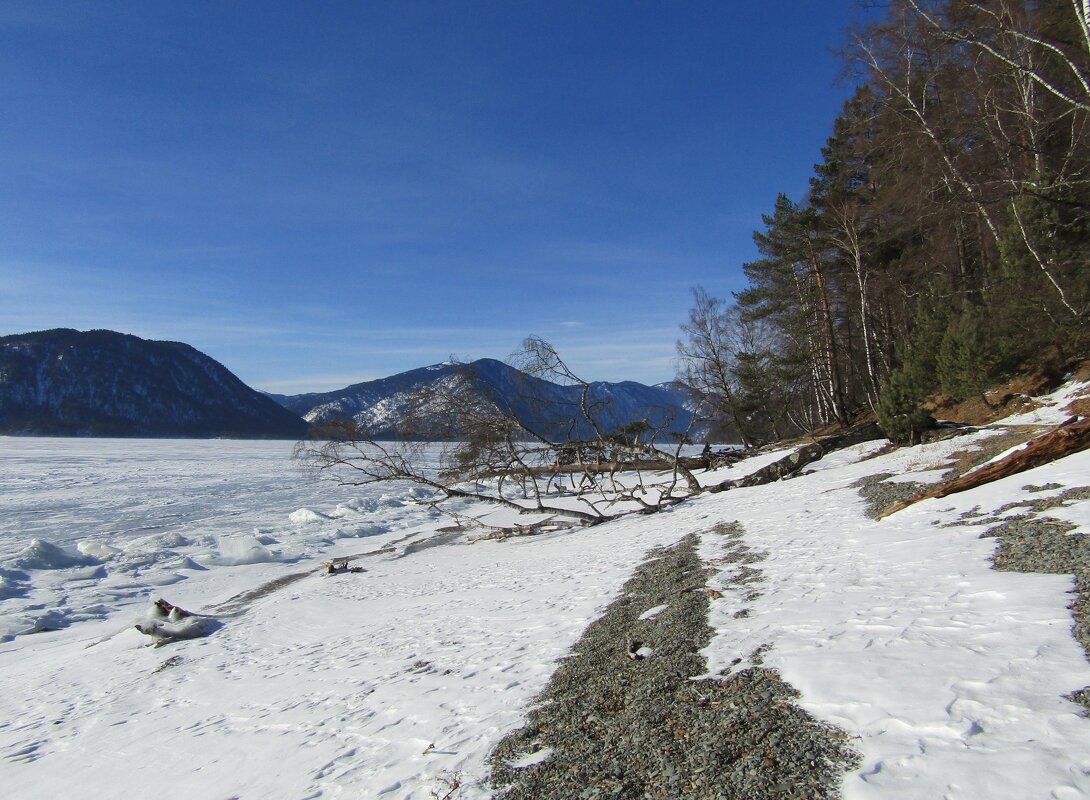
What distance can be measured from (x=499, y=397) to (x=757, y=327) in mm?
18372

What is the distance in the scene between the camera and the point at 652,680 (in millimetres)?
5016

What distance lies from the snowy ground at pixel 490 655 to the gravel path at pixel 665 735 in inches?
7.3

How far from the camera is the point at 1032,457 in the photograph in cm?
947

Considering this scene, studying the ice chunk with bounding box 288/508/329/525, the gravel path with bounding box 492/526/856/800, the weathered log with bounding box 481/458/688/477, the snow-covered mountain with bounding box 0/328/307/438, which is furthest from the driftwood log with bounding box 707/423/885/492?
the snow-covered mountain with bounding box 0/328/307/438

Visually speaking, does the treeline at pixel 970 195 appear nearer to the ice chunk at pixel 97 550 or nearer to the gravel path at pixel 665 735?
the gravel path at pixel 665 735

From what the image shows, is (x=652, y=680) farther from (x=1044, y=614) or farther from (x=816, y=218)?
(x=816, y=218)

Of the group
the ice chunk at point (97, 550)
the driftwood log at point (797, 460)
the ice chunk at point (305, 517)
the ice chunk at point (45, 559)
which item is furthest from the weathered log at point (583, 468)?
the ice chunk at point (45, 559)

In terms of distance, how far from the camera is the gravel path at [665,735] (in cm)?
335

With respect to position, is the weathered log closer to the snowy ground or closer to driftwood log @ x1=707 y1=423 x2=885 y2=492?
driftwood log @ x1=707 y1=423 x2=885 y2=492

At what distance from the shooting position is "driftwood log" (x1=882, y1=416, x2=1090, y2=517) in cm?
935

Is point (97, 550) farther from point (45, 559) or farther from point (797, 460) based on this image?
point (797, 460)

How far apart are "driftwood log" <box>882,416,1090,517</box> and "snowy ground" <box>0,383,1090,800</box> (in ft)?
1.40

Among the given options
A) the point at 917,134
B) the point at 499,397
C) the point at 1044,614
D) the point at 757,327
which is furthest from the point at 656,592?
the point at 757,327

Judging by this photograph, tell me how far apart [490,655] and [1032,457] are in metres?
8.63
